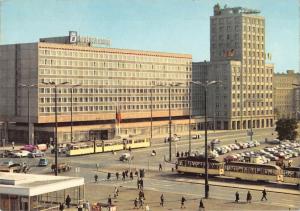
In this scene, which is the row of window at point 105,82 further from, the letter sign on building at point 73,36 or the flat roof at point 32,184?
the flat roof at point 32,184

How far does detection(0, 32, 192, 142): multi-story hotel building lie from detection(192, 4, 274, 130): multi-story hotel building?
21783 millimetres

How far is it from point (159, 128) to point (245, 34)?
160 ft

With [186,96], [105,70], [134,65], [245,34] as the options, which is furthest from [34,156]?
[245,34]

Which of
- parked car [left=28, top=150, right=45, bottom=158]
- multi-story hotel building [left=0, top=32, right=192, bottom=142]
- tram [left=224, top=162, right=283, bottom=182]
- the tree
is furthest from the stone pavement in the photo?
the tree

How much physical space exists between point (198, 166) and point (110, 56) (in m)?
73.8

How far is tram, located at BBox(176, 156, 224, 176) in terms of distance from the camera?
72500 mm

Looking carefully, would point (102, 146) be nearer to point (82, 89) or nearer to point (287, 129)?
point (82, 89)

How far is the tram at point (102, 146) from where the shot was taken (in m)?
100

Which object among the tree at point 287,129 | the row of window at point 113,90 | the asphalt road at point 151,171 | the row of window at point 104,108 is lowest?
the asphalt road at point 151,171

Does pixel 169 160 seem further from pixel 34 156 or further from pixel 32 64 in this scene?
pixel 32 64

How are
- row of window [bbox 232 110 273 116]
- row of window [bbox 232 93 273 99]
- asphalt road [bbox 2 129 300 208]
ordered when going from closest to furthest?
asphalt road [bbox 2 129 300 208]
row of window [bbox 232 110 273 116]
row of window [bbox 232 93 273 99]

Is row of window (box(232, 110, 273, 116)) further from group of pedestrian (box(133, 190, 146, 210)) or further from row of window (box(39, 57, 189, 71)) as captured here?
group of pedestrian (box(133, 190, 146, 210))

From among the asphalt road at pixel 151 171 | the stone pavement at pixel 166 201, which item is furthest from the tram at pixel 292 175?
the stone pavement at pixel 166 201

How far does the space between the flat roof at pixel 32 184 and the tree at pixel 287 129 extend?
77961 mm
